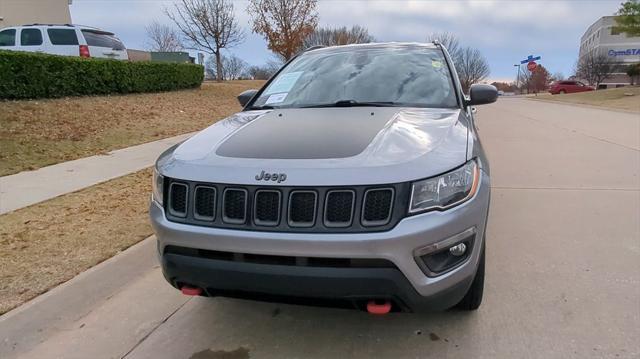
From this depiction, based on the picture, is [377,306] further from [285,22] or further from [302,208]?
[285,22]

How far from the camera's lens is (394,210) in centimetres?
217

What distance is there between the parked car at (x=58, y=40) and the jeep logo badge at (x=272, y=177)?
1382 centimetres

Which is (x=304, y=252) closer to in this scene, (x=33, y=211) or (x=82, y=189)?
(x=33, y=211)

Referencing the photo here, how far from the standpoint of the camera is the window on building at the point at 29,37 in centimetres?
1423

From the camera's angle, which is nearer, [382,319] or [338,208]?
[338,208]

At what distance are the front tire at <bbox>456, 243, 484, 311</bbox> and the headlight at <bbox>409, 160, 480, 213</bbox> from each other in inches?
23.4

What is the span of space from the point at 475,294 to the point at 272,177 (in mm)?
1485

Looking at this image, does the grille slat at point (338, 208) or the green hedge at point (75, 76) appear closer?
the grille slat at point (338, 208)

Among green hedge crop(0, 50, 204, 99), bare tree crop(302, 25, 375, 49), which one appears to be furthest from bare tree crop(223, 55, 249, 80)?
green hedge crop(0, 50, 204, 99)

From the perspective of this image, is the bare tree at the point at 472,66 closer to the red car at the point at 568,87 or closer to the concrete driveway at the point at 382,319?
the red car at the point at 568,87

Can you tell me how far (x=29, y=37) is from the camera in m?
14.4

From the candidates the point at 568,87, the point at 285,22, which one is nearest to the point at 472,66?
the point at 568,87

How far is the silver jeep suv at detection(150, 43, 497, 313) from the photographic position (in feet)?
7.05

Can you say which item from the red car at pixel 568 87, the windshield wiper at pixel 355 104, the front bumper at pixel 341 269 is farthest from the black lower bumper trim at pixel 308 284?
the red car at pixel 568 87
